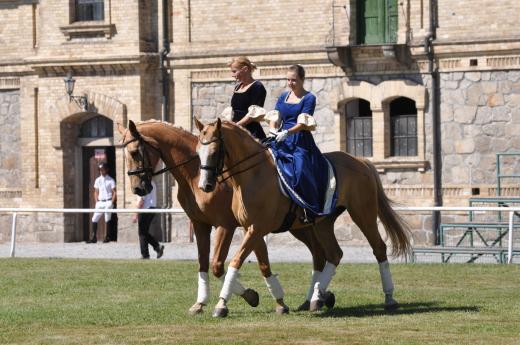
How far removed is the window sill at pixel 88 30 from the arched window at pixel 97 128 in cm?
209

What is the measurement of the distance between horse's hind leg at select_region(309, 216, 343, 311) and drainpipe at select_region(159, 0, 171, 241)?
20.0 m

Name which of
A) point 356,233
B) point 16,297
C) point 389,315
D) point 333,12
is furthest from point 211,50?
point 389,315

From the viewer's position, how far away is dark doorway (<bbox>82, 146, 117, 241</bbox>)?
39.2 metres

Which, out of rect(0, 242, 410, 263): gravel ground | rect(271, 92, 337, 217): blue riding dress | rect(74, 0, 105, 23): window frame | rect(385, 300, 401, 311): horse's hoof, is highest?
rect(74, 0, 105, 23): window frame

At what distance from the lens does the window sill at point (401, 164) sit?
35156 millimetres

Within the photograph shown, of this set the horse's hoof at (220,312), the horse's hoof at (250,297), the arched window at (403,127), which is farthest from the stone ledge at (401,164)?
the horse's hoof at (220,312)

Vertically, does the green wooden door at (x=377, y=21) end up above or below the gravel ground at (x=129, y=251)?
above

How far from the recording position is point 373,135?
35844 millimetres

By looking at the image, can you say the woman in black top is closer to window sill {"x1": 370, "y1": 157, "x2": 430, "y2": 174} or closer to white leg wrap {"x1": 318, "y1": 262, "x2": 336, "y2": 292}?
white leg wrap {"x1": 318, "y1": 262, "x2": 336, "y2": 292}

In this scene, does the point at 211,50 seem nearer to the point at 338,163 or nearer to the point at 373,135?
the point at 373,135

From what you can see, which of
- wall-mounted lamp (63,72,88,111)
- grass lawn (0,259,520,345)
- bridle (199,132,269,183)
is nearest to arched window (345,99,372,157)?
wall-mounted lamp (63,72,88,111)

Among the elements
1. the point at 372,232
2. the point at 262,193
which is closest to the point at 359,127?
the point at 372,232

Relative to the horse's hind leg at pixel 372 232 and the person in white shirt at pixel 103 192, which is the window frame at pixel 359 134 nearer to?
the person in white shirt at pixel 103 192

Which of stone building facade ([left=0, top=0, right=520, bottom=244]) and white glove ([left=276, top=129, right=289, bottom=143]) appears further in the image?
stone building facade ([left=0, top=0, right=520, bottom=244])
